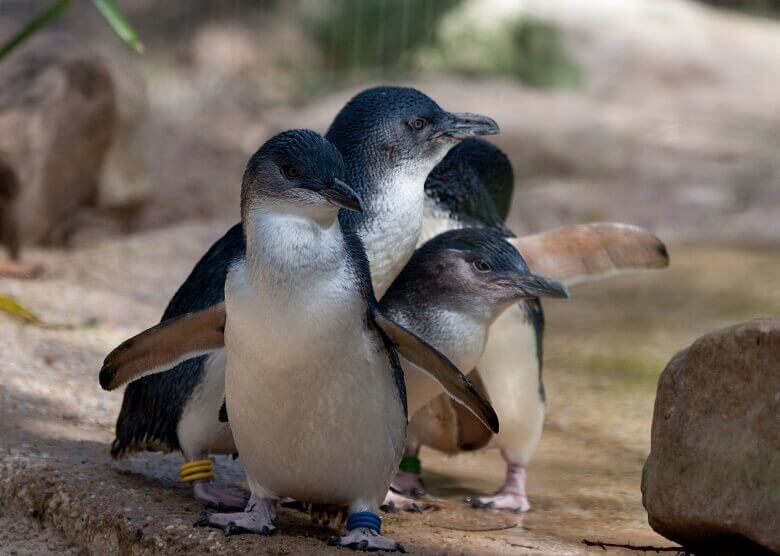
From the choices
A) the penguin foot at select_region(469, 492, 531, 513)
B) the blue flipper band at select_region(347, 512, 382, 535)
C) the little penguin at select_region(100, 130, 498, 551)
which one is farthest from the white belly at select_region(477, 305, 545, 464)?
the blue flipper band at select_region(347, 512, 382, 535)

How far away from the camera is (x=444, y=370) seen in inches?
114

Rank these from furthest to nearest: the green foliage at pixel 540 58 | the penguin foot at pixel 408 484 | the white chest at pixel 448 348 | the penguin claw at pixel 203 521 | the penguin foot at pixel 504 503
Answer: the green foliage at pixel 540 58, the penguin foot at pixel 408 484, the penguin foot at pixel 504 503, the white chest at pixel 448 348, the penguin claw at pixel 203 521

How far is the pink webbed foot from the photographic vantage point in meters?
3.70

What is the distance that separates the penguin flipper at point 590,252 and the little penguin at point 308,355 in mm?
1236

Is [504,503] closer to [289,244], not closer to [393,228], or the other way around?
[393,228]

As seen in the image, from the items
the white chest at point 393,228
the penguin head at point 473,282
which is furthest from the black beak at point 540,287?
the white chest at point 393,228

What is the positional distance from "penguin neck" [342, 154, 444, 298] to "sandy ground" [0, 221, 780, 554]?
0.68 m

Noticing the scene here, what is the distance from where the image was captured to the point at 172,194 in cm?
952

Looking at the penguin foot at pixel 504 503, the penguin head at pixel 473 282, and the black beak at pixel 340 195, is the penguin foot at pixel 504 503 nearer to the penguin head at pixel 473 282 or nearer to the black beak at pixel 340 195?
the penguin head at pixel 473 282

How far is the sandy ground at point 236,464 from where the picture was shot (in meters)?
3.04

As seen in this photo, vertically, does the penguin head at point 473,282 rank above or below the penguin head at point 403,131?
below

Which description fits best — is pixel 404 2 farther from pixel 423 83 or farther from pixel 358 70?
pixel 423 83

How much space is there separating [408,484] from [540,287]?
35.1 inches

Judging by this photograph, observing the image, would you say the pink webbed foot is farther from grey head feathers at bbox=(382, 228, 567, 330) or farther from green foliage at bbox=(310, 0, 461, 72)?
green foliage at bbox=(310, 0, 461, 72)
